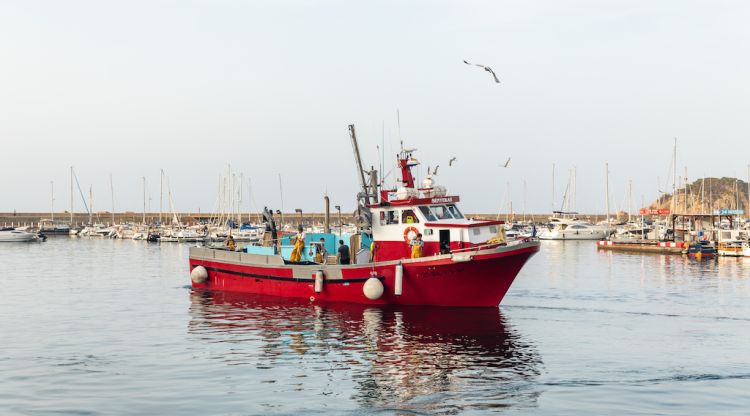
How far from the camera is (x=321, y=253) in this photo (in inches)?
1183

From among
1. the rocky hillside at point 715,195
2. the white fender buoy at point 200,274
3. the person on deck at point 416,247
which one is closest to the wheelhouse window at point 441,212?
the person on deck at point 416,247

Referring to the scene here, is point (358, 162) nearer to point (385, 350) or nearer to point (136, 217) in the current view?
point (385, 350)

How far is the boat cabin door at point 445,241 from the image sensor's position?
27.2 meters

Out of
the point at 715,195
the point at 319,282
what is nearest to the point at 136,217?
the point at 715,195

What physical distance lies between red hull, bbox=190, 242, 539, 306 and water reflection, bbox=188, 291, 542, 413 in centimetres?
43

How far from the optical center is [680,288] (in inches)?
1459

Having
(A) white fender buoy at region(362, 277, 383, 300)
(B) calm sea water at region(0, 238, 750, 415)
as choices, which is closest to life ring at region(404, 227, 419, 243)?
(A) white fender buoy at region(362, 277, 383, 300)

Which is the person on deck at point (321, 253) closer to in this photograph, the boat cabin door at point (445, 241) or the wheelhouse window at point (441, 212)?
the wheelhouse window at point (441, 212)

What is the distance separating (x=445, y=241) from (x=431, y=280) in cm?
176

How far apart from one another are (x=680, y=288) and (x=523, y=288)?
7.67m

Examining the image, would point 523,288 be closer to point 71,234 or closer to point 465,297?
point 465,297

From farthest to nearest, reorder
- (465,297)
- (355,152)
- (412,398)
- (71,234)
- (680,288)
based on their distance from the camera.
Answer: (71,234)
(680,288)
(355,152)
(465,297)
(412,398)

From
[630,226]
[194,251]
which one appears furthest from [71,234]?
[194,251]

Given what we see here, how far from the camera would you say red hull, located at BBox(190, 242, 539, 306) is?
25719 millimetres
